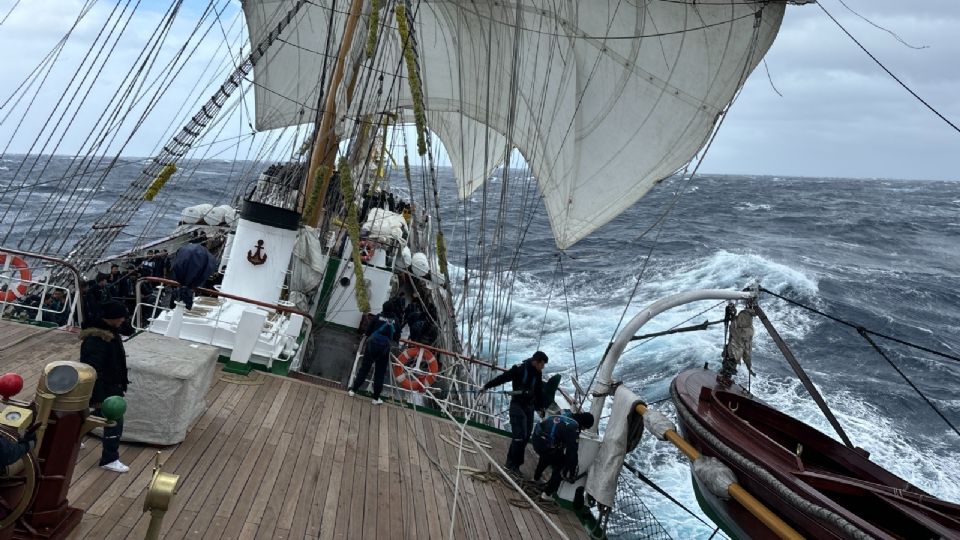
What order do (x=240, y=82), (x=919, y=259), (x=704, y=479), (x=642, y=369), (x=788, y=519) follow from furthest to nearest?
(x=919, y=259), (x=642, y=369), (x=240, y=82), (x=704, y=479), (x=788, y=519)

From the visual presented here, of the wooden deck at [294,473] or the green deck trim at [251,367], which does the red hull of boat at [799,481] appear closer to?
the wooden deck at [294,473]

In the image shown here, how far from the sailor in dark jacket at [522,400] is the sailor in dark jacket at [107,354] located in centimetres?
417

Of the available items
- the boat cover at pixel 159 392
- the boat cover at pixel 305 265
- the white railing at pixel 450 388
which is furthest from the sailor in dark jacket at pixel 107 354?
the boat cover at pixel 305 265

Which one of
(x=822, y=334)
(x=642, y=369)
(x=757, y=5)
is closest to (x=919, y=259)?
(x=822, y=334)

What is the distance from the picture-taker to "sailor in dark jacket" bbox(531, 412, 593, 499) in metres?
7.89

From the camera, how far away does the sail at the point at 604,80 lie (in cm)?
1483

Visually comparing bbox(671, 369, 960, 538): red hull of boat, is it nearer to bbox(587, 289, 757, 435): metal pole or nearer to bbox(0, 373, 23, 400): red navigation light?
bbox(587, 289, 757, 435): metal pole

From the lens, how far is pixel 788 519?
20.0 feet

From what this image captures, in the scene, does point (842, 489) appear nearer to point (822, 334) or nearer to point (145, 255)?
point (145, 255)

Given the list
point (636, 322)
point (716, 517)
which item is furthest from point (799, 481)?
point (636, 322)

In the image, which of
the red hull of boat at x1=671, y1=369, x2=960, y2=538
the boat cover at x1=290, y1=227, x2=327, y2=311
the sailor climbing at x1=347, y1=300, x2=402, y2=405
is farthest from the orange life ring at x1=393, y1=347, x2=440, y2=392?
the red hull of boat at x1=671, y1=369, x2=960, y2=538

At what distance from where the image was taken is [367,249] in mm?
14883

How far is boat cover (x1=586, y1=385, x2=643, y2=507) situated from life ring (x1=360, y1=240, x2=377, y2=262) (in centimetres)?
778

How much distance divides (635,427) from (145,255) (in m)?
13.0
